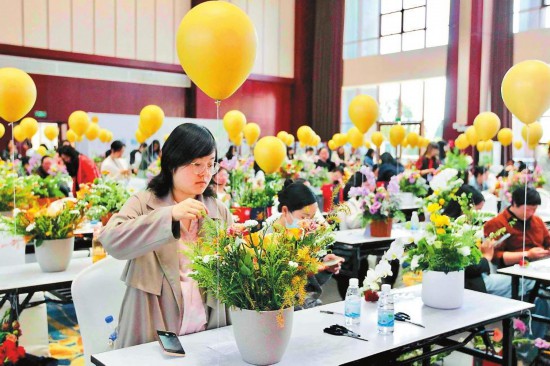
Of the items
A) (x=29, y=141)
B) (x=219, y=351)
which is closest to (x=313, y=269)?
(x=219, y=351)

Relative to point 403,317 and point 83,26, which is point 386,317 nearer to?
point 403,317

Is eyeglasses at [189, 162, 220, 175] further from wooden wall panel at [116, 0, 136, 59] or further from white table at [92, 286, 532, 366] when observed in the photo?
wooden wall panel at [116, 0, 136, 59]

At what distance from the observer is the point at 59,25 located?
1296cm

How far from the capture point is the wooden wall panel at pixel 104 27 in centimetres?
1351

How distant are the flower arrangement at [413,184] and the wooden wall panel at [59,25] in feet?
30.2

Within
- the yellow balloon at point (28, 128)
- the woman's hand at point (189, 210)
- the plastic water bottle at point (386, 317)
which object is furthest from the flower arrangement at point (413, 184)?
the yellow balloon at point (28, 128)

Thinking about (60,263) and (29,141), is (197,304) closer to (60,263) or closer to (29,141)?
(60,263)

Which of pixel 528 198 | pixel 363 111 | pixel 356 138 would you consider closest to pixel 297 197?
pixel 528 198

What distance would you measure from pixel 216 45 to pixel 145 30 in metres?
12.8

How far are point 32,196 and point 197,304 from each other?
3.30 m


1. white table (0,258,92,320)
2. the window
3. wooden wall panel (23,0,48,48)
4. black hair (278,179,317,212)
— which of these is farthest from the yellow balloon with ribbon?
wooden wall panel (23,0,48,48)

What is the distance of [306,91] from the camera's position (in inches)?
672

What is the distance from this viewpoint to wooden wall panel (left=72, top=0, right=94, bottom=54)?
13.2 metres

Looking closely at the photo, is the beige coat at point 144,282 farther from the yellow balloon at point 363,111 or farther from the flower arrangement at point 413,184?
the flower arrangement at point 413,184
